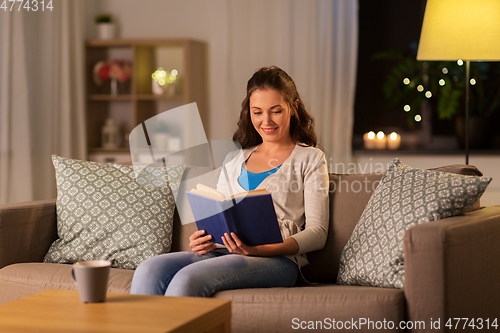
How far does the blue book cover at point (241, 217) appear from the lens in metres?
1.47

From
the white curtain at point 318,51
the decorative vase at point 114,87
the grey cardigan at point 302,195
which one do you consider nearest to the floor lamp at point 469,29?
the grey cardigan at point 302,195

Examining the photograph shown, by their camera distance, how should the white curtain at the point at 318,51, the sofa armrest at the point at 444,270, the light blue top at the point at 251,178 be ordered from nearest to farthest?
the sofa armrest at the point at 444,270, the light blue top at the point at 251,178, the white curtain at the point at 318,51

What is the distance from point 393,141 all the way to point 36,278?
8.16 feet

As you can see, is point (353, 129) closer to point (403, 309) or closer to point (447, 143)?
point (447, 143)

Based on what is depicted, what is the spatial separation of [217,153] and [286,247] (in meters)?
0.60

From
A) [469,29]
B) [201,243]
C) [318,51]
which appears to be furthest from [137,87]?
[201,243]

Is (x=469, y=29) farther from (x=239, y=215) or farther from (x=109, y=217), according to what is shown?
(x=109, y=217)

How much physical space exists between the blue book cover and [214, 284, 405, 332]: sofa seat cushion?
154mm

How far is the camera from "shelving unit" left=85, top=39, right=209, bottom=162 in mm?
3807

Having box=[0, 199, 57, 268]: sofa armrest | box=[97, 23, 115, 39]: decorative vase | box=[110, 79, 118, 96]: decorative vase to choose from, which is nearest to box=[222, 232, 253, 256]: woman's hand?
box=[0, 199, 57, 268]: sofa armrest

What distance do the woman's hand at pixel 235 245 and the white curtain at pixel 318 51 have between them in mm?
2066

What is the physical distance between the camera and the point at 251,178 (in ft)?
6.16

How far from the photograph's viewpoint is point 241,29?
3.83m

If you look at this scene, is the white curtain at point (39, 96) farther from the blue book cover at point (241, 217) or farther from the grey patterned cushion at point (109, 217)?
the blue book cover at point (241, 217)
